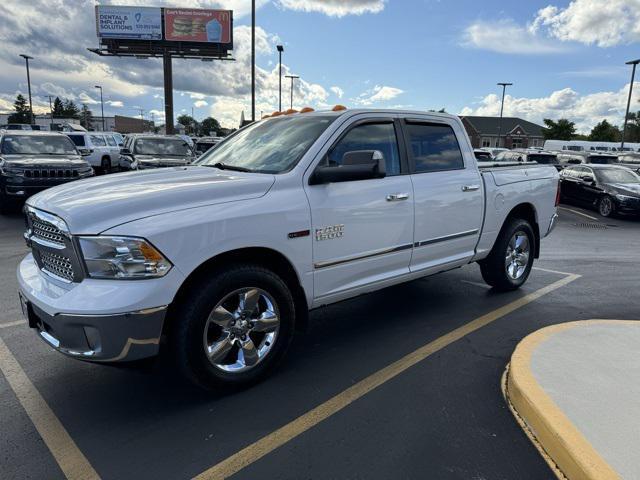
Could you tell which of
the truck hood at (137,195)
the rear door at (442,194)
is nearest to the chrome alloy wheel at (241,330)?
the truck hood at (137,195)

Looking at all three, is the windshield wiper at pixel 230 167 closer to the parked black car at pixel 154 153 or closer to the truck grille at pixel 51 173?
the truck grille at pixel 51 173

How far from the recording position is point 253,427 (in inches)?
119

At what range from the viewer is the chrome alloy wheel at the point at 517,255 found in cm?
→ 577

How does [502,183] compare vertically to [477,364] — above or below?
above

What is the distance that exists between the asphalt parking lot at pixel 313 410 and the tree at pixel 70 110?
4486 inches

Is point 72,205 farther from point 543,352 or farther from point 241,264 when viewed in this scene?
point 543,352

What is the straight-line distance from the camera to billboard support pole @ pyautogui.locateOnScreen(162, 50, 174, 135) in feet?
127

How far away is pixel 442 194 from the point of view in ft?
15.1

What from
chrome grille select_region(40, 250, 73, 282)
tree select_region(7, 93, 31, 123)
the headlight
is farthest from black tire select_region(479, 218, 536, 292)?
tree select_region(7, 93, 31, 123)

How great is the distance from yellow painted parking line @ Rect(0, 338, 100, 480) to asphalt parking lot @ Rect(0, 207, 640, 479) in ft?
0.03

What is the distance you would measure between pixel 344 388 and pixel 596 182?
14882mm

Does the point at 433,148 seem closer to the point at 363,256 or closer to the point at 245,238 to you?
the point at 363,256

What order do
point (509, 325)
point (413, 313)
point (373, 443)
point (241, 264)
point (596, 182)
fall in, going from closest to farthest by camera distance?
point (373, 443) < point (241, 264) < point (509, 325) < point (413, 313) < point (596, 182)

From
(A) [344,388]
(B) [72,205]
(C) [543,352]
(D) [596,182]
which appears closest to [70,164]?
(B) [72,205]
